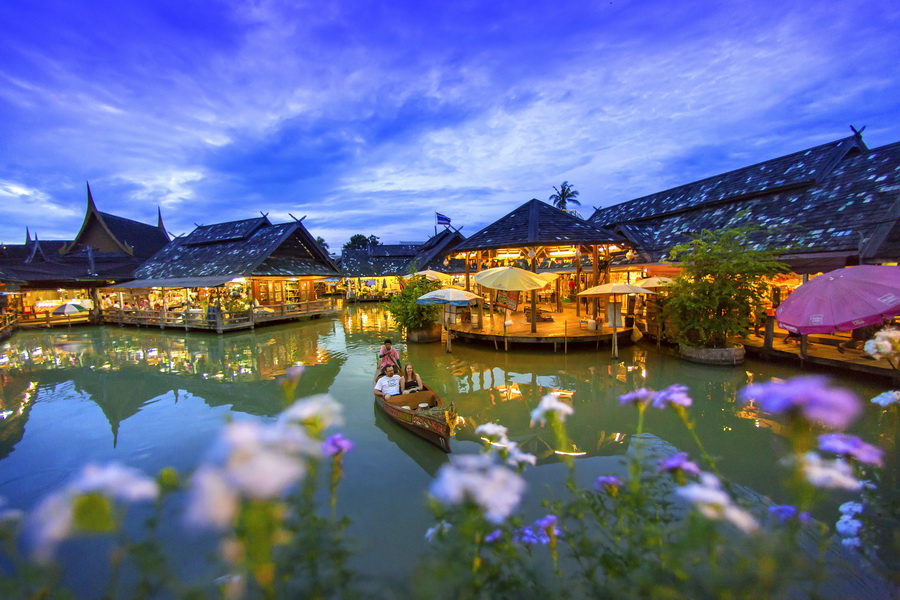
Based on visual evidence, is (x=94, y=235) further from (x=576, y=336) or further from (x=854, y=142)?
(x=854, y=142)

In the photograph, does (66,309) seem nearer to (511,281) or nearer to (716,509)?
(511,281)

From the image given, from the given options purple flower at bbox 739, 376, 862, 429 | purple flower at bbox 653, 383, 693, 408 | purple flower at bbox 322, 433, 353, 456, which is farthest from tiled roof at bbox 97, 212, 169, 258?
purple flower at bbox 739, 376, 862, 429

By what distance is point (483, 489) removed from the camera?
1248 mm

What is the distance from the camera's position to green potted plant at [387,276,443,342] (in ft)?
46.3

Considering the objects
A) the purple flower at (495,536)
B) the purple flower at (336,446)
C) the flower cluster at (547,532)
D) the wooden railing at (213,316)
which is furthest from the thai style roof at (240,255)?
the purple flower at (495,536)

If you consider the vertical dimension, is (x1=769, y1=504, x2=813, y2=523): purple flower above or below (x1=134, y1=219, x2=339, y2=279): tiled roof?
below

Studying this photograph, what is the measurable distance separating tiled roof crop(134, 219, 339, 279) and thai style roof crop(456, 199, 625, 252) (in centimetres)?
1270

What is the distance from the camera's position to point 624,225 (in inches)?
637

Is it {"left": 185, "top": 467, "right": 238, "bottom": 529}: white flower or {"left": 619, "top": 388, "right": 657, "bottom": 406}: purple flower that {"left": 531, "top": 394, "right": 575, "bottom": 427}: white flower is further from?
{"left": 185, "top": 467, "right": 238, "bottom": 529}: white flower

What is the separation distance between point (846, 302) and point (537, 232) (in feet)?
25.3

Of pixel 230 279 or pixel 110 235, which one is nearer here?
pixel 230 279

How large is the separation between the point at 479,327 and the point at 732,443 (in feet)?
27.8

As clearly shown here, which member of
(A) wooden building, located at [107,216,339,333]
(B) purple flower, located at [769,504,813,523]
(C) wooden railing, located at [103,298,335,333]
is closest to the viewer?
(B) purple flower, located at [769,504,813,523]

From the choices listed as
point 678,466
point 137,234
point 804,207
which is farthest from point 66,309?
point 804,207
